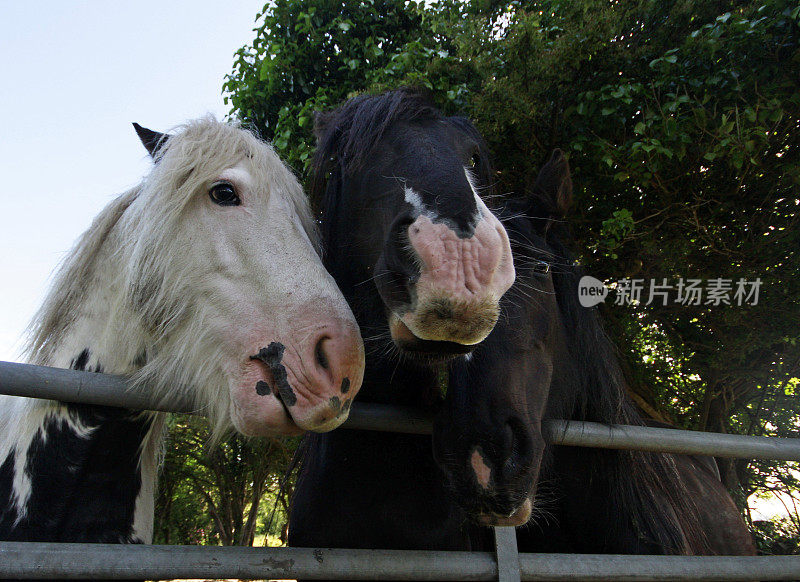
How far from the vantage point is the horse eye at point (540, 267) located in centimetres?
187

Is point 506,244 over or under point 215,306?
over

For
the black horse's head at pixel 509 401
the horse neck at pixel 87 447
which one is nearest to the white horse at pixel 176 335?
the horse neck at pixel 87 447

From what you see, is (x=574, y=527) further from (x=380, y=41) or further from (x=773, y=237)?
(x=380, y=41)

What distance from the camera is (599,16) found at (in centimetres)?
301

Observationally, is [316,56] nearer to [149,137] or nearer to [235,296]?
[149,137]

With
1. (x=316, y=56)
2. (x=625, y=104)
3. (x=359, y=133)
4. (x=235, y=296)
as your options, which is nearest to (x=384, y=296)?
(x=235, y=296)

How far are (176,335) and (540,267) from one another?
119 centimetres

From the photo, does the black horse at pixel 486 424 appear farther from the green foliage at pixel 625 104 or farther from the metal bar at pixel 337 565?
the green foliage at pixel 625 104

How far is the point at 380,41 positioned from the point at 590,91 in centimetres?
157

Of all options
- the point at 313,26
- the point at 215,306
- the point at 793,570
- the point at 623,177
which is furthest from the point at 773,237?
the point at 215,306

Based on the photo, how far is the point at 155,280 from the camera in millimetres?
1398

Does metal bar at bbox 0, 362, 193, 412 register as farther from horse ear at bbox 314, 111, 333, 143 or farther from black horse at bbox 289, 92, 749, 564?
horse ear at bbox 314, 111, 333, 143

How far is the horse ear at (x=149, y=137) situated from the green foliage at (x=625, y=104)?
1574 mm

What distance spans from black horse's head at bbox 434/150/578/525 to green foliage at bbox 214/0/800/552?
1247 mm
